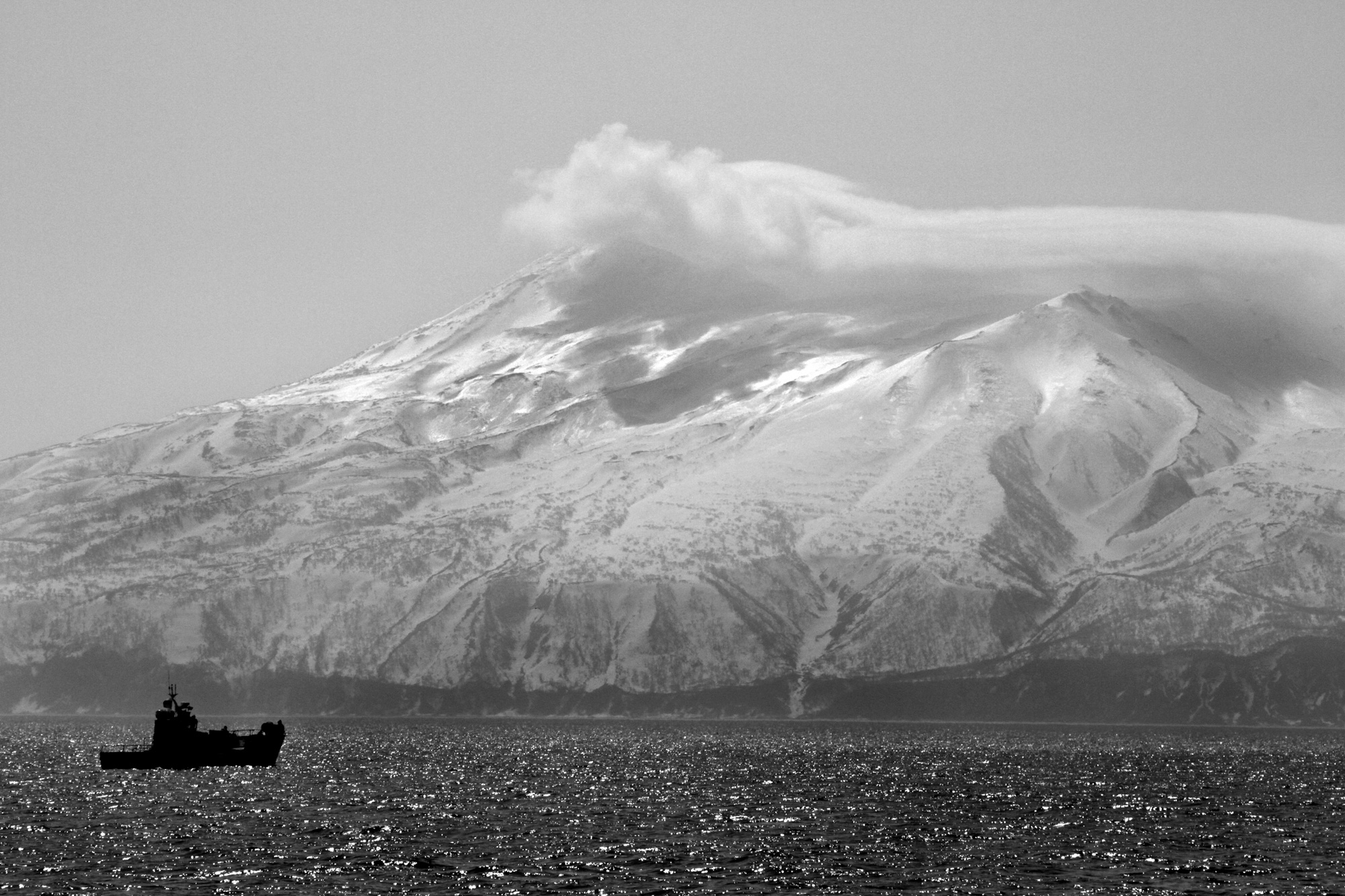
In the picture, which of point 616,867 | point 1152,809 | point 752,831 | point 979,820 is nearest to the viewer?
point 616,867

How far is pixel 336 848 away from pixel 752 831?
33904mm

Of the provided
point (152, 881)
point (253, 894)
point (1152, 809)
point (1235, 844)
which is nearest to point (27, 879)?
point (152, 881)

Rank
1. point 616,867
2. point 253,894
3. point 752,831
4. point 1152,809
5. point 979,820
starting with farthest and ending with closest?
point 1152,809
point 979,820
point 752,831
point 616,867
point 253,894

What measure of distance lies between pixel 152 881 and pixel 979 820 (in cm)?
7410

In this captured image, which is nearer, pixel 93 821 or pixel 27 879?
pixel 27 879

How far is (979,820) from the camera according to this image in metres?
168

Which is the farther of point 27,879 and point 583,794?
point 583,794

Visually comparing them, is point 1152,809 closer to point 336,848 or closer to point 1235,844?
point 1235,844

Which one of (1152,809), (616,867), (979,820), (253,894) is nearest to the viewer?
(253,894)

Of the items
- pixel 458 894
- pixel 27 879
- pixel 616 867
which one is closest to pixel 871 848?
pixel 616 867

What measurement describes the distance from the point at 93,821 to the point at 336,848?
31022 mm

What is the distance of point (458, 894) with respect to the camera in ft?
396

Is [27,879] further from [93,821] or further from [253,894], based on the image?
[93,821]

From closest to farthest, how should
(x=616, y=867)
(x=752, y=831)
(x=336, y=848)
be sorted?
1. (x=616, y=867)
2. (x=336, y=848)
3. (x=752, y=831)
